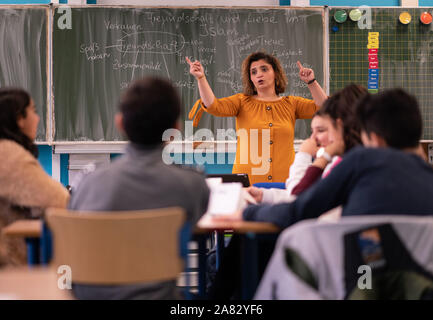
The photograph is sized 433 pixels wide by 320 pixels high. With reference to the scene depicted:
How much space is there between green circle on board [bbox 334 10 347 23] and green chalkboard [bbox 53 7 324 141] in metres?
0.14

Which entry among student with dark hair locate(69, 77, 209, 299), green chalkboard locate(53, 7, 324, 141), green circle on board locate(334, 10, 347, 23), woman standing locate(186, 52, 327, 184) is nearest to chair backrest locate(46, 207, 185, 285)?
student with dark hair locate(69, 77, 209, 299)

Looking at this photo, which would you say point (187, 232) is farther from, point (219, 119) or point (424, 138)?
point (424, 138)

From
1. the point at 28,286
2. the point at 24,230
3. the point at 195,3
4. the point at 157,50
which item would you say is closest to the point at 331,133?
the point at 24,230

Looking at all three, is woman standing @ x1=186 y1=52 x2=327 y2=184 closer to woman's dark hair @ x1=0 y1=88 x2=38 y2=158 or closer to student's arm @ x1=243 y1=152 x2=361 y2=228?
woman's dark hair @ x1=0 y1=88 x2=38 y2=158

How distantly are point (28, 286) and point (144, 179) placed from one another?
1.76 ft

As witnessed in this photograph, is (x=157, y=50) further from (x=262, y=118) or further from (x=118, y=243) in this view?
(x=118, y=243)

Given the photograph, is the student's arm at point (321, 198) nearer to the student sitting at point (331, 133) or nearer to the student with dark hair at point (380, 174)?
the student with dark hair at point (380, 174)

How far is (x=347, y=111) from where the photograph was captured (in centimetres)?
190

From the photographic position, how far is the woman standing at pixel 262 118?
10.7ft

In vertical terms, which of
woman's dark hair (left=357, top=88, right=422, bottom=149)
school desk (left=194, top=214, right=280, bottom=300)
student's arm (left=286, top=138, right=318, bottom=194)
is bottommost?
school desk (left=194, top=214, right=280, bottom=300)

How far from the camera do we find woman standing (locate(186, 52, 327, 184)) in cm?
326

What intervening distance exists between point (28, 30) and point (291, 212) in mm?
3420

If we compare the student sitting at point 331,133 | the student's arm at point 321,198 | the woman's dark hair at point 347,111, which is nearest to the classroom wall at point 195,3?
the student sitting at point 331,133

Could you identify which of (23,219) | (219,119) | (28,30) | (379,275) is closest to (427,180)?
(379,275)
